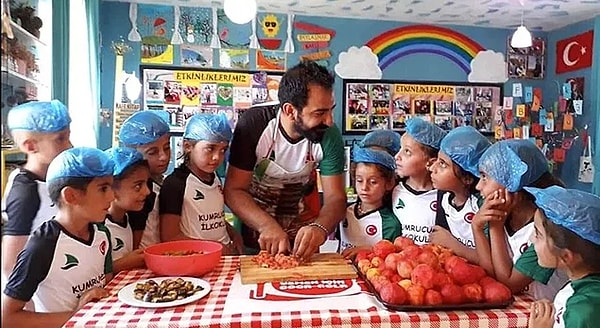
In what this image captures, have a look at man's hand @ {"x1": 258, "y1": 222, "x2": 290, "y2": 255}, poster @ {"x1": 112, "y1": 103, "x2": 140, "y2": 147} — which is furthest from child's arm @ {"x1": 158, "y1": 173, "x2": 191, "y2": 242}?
poster @ {"x1": 112, "y1": 103, "x2": 140, "y2": 147}

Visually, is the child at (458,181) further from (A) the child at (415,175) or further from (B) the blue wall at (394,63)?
(B) the blue wall at (394,63)

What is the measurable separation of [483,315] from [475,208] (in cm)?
64

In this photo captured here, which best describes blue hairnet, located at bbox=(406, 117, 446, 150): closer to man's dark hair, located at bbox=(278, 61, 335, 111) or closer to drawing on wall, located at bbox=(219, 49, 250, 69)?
man's dark hair, located at bbox=(278, 61, 335, 111)

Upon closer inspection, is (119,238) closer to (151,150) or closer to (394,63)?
(151,150)

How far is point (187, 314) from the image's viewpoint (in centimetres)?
110

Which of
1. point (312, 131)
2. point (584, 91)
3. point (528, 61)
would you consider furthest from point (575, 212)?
point (528, 61)

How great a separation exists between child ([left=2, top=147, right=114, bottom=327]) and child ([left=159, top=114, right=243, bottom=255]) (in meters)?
0.36

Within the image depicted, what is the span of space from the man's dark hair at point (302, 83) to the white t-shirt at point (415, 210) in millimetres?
517

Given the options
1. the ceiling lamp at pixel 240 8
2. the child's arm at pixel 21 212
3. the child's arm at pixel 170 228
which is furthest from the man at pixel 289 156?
the ceiling lamp at pixel 240 8

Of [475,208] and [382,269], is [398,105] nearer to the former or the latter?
[475,208]

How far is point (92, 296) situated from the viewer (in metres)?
1.19

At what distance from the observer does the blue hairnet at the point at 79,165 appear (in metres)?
1.30

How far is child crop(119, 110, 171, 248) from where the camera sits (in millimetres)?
1765

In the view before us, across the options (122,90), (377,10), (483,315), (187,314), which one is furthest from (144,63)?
(483,315)
